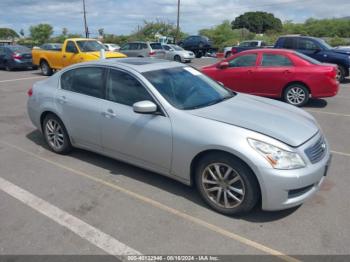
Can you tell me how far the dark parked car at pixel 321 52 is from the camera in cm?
1312

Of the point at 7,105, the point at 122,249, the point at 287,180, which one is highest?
the point at 287,180

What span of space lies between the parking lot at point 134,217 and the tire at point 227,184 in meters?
0.13

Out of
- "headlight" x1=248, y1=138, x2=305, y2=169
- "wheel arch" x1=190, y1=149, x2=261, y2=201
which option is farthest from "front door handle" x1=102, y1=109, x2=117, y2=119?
"headlight" x1=248, y1=138, x2=305, y2=169

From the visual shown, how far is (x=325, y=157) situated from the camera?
12.3 feet

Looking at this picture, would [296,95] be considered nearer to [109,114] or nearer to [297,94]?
[297,94]

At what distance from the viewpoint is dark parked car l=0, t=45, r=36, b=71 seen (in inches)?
753

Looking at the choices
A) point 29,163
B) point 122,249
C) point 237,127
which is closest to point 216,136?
point 237,127

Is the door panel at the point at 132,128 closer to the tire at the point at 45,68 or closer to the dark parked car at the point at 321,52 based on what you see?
the dark parked car at the point at 321,52

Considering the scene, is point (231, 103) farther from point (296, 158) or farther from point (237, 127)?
point (296, 158)

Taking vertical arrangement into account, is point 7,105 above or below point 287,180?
below

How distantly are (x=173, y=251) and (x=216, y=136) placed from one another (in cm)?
121

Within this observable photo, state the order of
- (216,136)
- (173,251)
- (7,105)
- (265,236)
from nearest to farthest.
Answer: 1. (173,251)
2. (265,236)
3. (216,136)
4. (7,105)

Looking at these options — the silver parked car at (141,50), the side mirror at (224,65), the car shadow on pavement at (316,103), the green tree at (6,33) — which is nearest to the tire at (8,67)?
the silver parked car at (141,50)

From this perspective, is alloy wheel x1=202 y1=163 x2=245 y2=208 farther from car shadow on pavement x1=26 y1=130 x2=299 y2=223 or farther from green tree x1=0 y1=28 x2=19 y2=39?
green tree x1=0 y1=28 x2=19 y2=39
